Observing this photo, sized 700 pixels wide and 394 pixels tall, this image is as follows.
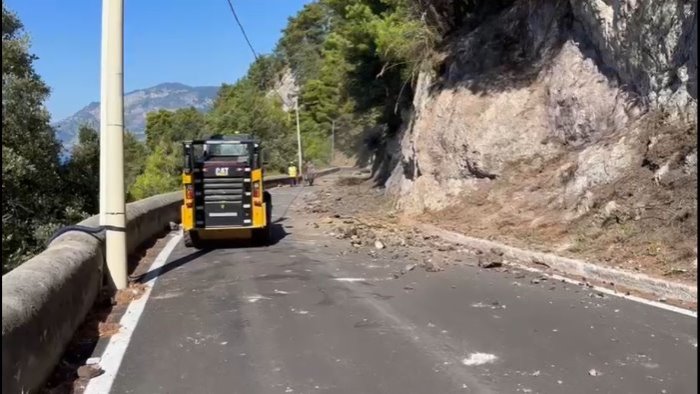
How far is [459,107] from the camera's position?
19594mm

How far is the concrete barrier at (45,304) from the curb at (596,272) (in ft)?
21.6

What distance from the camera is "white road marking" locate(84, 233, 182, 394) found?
5617mm

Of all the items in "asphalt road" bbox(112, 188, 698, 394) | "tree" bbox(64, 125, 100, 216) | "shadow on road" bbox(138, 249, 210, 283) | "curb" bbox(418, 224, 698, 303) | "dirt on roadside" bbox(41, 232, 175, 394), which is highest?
"tree" bbox(64, 125, 100, 216)

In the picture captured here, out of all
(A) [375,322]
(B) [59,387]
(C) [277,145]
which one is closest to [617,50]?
(A) [375,322]

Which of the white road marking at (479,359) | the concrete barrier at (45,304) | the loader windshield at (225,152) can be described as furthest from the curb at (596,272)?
the concrete barrier at (45,304)

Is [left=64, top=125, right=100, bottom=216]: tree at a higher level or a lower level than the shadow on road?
higher

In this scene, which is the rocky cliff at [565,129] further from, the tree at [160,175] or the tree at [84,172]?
the tree at [160,175]

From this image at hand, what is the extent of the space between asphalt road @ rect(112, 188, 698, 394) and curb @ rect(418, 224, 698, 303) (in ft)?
1.97

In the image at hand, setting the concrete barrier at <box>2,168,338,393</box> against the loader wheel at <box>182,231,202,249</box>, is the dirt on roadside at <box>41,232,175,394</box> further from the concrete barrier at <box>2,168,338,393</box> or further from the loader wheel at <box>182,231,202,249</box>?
the loader wheel at <box>182,231,202,249</box>

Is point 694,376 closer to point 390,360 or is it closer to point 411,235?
point 390,360

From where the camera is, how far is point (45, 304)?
593cm

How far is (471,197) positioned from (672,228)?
7.43 m

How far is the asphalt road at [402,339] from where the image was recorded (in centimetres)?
557

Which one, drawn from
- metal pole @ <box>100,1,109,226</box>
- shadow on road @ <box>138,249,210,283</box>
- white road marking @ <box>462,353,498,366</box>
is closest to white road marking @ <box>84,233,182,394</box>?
shadow on road @ <box>138,249,210,283</box>
